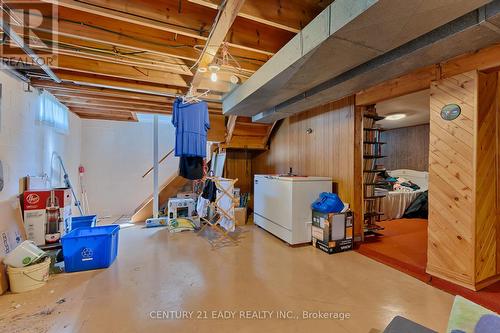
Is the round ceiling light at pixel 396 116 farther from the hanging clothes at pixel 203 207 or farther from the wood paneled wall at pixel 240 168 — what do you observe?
the hanging clothes at pixel 203 207

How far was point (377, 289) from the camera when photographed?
88.8 inches

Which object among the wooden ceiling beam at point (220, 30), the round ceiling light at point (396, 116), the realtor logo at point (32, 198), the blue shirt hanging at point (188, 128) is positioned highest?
the round ceiling light at point (396, 116)

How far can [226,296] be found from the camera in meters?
2.14

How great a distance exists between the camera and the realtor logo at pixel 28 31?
6.00ft

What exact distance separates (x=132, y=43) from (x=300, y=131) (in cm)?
329

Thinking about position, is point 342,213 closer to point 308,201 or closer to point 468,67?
point 308,201

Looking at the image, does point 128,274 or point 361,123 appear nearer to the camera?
point 128,274

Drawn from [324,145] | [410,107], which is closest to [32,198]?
[324,145]

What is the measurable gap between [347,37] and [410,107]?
12.8ft

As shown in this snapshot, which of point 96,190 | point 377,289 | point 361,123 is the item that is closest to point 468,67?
point 361,123

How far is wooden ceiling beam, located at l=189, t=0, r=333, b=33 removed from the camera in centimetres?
187

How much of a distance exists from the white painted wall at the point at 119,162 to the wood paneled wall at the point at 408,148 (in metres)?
7.09

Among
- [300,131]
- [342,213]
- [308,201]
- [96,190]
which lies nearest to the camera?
[342,213]

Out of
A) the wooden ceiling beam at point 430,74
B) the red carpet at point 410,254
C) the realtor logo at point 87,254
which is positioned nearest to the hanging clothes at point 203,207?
the realtor logo at point 87,254
